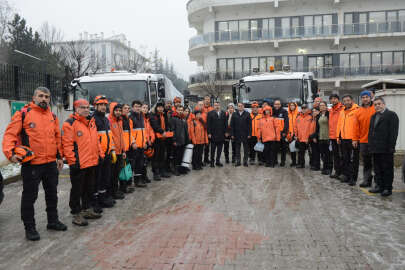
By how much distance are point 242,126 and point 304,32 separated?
26.5m

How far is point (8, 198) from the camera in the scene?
7277 millimetres

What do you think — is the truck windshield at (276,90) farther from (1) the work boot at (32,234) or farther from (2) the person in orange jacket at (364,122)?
(1) the work boot at (32,234)

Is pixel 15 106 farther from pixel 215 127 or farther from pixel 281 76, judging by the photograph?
pixel 281 76

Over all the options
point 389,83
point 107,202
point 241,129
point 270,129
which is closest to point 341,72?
point 389,83

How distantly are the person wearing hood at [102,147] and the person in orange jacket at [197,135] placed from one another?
425cm

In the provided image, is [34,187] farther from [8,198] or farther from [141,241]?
[8,198]

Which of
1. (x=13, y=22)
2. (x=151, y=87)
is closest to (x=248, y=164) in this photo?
(x=151, y=87)

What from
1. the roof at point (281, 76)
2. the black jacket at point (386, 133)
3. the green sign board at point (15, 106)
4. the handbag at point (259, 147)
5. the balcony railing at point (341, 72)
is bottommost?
the handbag at point (259, 147)

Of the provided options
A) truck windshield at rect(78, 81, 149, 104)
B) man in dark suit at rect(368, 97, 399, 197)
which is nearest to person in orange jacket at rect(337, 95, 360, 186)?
man in dark suit at rect(368, 97, 399, 197)

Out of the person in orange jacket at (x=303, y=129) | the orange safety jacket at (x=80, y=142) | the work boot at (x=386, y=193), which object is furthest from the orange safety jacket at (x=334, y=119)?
the orange safety jacket at (x=80, y=142)

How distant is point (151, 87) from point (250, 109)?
3696 mm

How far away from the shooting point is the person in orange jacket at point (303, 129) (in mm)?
9828

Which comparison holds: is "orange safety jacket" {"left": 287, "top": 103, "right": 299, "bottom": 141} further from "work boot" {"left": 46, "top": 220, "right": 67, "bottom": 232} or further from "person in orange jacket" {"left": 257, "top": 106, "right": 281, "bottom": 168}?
"work boot" {"left": 46, "top": 220, "right": 67, "bottom": 232}

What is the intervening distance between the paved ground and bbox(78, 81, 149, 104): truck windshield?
3712mm
